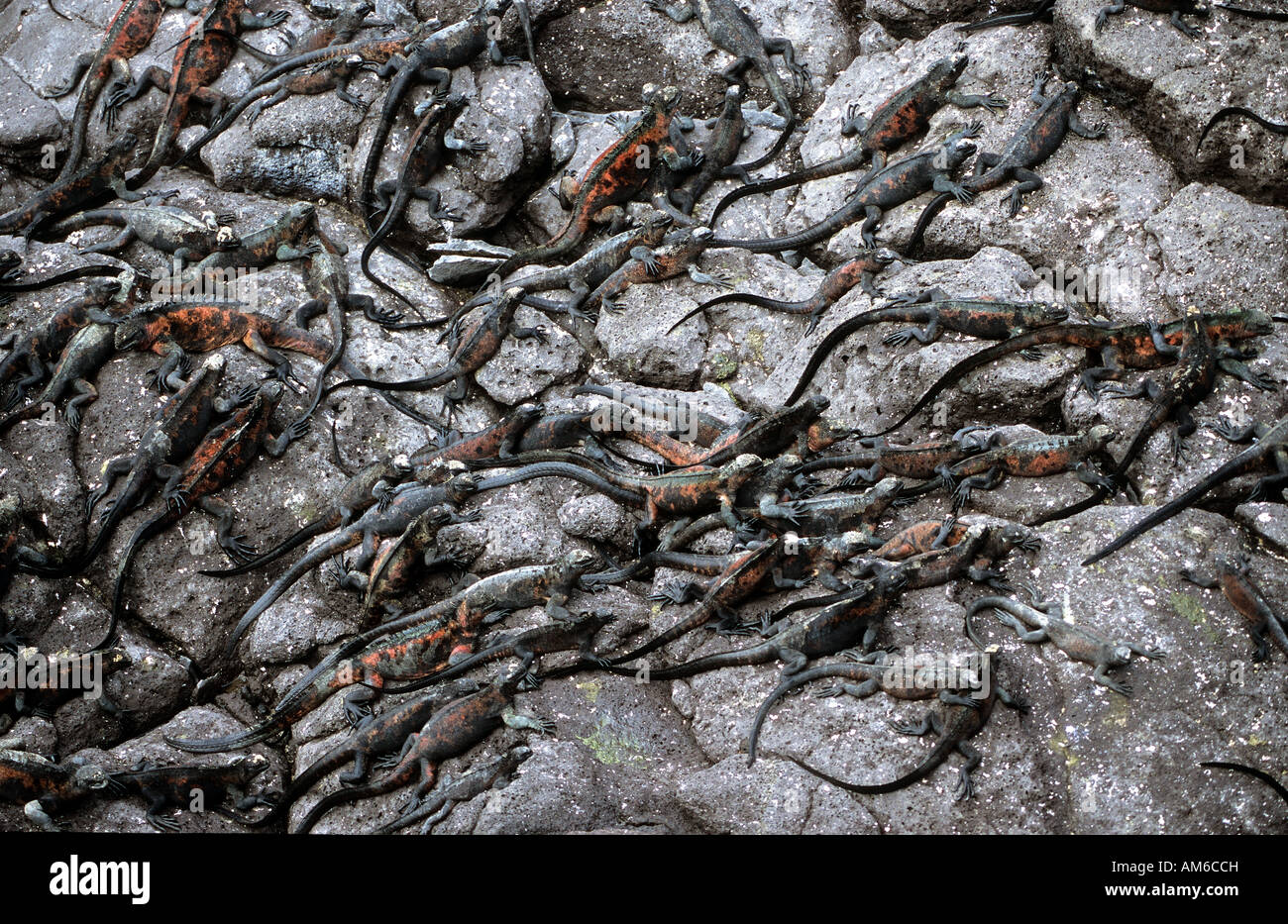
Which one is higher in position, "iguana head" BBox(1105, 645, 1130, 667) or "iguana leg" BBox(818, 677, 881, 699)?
"iguana head" BBox(1105, 645, 1130, 667)

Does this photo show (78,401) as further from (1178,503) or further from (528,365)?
(1178,503)

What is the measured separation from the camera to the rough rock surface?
24.8ft

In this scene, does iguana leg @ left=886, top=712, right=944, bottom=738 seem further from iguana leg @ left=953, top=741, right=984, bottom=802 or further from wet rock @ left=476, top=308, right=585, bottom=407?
wet rock @ left=476, top=308, right=585, bottom=407

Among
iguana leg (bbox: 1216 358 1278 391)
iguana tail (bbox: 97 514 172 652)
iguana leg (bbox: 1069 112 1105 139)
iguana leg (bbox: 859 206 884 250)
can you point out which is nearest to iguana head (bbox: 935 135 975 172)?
iguana leg (bbox: 859 206 884 250)

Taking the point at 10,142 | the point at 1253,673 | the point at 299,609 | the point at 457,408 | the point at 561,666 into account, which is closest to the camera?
the point at 1253,673

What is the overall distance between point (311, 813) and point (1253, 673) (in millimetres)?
5997

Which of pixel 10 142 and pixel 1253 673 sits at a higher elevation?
pixel 10 142

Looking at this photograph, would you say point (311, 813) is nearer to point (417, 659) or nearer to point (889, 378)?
point (417, 659)

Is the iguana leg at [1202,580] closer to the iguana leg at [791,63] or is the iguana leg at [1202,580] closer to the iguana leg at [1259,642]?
the iguana leg at [1259,642]

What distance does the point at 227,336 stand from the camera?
11898 mm

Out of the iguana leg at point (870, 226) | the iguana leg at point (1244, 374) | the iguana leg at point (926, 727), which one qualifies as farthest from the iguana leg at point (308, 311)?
the iguana leg at point (1244, 374)

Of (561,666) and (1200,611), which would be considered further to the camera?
(561,666)

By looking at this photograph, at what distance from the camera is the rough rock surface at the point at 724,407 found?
757cm

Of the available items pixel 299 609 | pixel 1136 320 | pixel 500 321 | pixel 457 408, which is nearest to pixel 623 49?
pixel 500 321
